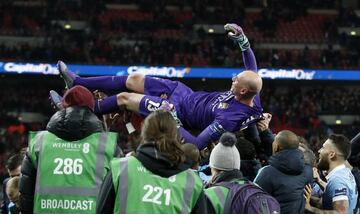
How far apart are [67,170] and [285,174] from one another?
155 centimetres

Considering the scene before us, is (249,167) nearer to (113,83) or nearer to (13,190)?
(113,83)

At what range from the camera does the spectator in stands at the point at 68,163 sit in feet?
13.3

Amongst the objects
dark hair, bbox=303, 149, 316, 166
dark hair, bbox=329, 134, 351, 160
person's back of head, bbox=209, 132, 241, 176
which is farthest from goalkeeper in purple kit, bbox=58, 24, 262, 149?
person's back of head, bbox=209, 132, 241, 176

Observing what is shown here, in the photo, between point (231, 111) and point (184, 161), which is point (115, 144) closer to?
point (184, 161)

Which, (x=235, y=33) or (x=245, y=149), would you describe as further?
(x=235, y=33)

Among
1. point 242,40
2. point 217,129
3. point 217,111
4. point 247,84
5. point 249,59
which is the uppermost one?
point 242,40

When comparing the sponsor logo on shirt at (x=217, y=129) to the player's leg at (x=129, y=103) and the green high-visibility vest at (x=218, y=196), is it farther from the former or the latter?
the green high-visibility vest at (x=218, y=196)

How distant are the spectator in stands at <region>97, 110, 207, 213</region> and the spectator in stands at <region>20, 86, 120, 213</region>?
2.49ft

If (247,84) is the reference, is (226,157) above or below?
below

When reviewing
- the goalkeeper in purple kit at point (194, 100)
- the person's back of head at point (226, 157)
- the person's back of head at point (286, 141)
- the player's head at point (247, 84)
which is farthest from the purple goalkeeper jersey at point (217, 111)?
the person's back of head at point (226, 157)

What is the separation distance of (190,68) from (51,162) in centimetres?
2139

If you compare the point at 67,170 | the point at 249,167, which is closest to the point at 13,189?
the point at 67,170

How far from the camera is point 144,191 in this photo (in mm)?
3354

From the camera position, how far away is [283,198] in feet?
14.9
